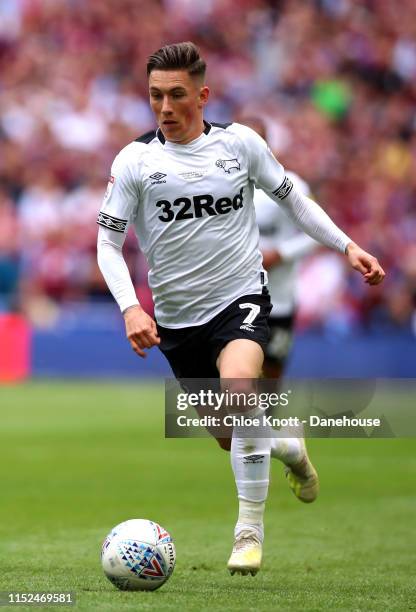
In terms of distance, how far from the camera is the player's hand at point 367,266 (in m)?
6.09

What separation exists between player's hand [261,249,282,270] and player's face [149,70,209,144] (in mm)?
3020

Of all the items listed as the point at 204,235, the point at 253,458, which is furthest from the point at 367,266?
the point at 253,458

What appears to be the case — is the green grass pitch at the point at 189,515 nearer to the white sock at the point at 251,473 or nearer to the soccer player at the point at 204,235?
the white sock at the point at 251,473

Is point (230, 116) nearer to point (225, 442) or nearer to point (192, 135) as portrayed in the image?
point (225, 442)

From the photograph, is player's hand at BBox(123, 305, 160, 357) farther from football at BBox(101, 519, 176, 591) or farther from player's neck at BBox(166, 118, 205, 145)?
player's neck at BBox(166, 118, 205, 145)

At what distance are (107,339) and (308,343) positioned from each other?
3.15m

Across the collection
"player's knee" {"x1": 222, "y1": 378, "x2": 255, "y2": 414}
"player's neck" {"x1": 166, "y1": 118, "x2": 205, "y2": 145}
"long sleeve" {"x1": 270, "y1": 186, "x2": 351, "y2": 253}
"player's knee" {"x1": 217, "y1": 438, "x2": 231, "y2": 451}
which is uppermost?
"player's neck" {"x1": 166, "y1": 118, "x2": 205, "y2": 145}

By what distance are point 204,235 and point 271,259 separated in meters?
3.05

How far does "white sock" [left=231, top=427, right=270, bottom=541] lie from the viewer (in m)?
6.34

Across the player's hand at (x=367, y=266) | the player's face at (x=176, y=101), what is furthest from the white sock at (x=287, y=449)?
the player's face at (x=176, y=101)

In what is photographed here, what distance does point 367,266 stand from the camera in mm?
6156

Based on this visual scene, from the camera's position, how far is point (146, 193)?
6.37m

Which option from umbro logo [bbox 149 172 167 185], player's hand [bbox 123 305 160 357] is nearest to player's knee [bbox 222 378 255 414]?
player's hand [bbox 123 305 160 357]

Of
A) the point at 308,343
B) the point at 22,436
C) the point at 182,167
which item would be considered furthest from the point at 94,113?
the point at 182,167
